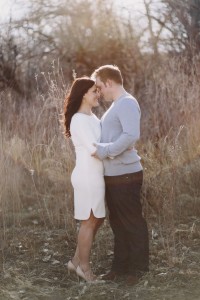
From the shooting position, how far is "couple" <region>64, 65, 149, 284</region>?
438 cm

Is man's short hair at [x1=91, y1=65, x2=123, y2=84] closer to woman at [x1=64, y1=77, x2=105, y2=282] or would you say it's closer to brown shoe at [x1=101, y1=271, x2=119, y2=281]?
woman at [x1=64, y1=77, x2=105, y2=282]

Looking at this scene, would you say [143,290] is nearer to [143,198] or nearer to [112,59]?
[143,198]

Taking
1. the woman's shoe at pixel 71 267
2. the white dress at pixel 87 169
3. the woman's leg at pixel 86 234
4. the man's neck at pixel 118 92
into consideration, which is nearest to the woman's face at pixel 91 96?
the white dress at pixel 87 169

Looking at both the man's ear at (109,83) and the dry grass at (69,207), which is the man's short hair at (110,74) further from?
the dry grass at (69,207)

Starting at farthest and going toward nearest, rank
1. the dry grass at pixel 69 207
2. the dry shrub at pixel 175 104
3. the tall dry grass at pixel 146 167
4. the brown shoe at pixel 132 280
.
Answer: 1. the dry shrub at pixel 175 104
2. the tall dry grass at pixel 146 167
3. the dry grass at pixel 69 207
4. the brown shoe at pixel 132 280

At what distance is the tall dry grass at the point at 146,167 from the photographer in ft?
20.1

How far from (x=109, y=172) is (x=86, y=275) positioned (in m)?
0.84

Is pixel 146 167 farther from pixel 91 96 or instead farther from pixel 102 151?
pixel 102 151

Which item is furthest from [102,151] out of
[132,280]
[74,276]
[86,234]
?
[74,276]

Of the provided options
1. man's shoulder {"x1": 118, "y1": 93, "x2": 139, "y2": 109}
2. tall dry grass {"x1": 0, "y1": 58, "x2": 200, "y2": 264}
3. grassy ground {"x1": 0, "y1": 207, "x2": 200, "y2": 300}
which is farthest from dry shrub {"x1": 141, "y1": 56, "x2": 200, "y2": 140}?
man's shoulder {"x1": 118, "y1": 93, "x2": 139, "y2": 109}

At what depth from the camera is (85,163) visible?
450 centimetres

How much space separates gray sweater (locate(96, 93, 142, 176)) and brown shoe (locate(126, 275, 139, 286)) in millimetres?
783

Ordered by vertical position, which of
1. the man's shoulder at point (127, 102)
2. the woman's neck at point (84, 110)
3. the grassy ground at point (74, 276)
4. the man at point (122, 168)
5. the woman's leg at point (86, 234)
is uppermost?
the man's shoulder at point (127, 102)

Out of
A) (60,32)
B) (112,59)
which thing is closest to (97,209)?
(112,59)
